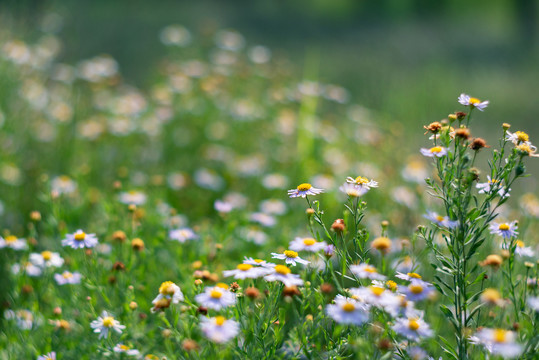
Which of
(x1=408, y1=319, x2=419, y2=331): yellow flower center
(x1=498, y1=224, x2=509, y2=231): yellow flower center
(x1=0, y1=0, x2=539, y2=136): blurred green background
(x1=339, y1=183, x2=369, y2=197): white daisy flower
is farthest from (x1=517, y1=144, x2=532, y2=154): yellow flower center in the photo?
(x1=0, y1=0, x2=539, y2=136): blurred green background

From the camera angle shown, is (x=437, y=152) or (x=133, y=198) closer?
(x=437, y=152)

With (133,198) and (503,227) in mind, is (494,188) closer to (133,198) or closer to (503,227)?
(503,227)

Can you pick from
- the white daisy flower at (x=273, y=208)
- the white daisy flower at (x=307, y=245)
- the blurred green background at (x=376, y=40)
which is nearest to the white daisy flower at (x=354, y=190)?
the white daisy flower at (x=307, y=245)

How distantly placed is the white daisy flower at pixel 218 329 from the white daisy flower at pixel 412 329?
373 mm

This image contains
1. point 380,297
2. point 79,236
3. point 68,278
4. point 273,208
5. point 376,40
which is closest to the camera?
point 380,297

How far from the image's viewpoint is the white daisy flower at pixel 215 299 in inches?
49.1

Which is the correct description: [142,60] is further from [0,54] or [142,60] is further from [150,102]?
[0,54]

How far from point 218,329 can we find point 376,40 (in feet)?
38.2

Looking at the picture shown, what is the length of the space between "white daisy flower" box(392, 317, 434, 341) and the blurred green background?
2610 mm

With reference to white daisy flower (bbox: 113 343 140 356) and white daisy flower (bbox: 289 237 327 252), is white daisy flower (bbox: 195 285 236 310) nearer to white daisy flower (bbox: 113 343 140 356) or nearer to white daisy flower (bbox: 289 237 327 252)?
white daisy flower (bbox: 289 237 327 252)

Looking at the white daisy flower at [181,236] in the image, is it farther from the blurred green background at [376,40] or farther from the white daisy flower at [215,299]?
the blurred green background at [376,40]

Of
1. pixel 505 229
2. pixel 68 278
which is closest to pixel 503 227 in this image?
pixel 505 229

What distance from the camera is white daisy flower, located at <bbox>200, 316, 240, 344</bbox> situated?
109 centimetres

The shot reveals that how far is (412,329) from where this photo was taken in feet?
3.92
